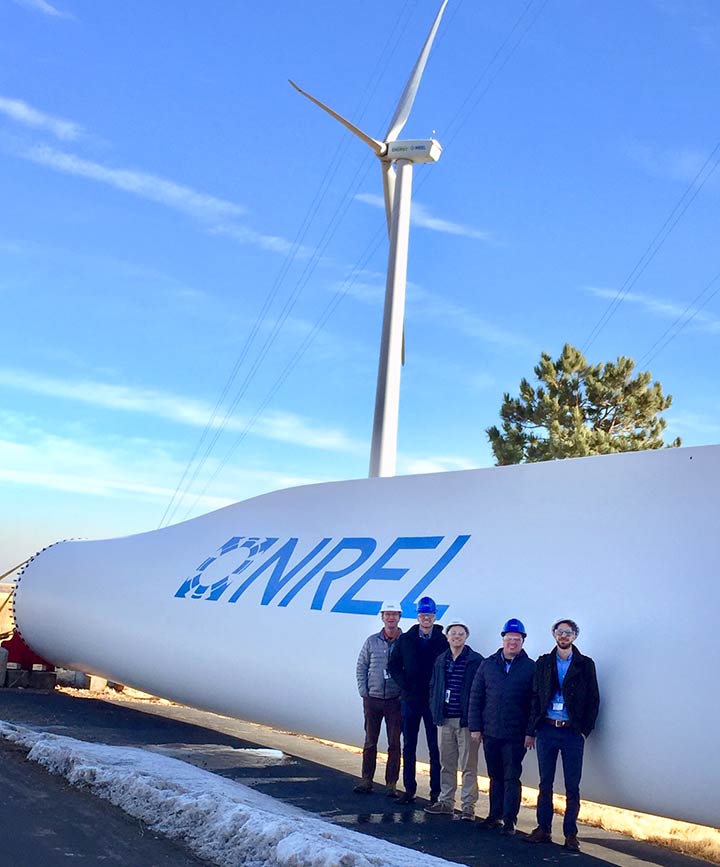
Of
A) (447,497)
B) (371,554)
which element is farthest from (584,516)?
(371,554)

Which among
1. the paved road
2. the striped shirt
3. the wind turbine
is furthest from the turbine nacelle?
the striped shirt

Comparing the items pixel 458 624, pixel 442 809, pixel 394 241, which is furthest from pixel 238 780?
pixel 394 241

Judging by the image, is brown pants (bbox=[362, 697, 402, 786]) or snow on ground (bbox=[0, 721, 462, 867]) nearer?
snow on ground (bbox=[0, 721, 462, 867])

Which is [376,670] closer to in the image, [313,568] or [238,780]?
[238,780]

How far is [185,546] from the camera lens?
16.1 meters

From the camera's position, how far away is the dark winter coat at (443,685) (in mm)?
9391

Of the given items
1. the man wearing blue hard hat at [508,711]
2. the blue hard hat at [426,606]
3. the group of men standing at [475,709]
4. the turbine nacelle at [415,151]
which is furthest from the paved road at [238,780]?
the turbine nacelle at [415,151]

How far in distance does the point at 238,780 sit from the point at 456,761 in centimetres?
267

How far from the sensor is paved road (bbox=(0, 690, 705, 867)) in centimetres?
730

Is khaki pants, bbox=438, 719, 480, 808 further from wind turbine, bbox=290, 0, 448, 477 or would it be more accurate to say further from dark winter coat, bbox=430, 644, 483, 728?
wind turbine, bbox=290, 0, 448, 477

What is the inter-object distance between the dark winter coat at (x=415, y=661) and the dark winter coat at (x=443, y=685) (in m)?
0.16

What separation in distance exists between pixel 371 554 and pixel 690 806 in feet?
15.9

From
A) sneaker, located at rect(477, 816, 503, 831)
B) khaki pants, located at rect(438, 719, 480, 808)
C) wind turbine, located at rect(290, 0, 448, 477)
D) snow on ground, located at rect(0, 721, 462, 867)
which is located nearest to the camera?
snow on ground, located at rect(0, 721, 462, 867)

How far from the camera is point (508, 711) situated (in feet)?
29.1
